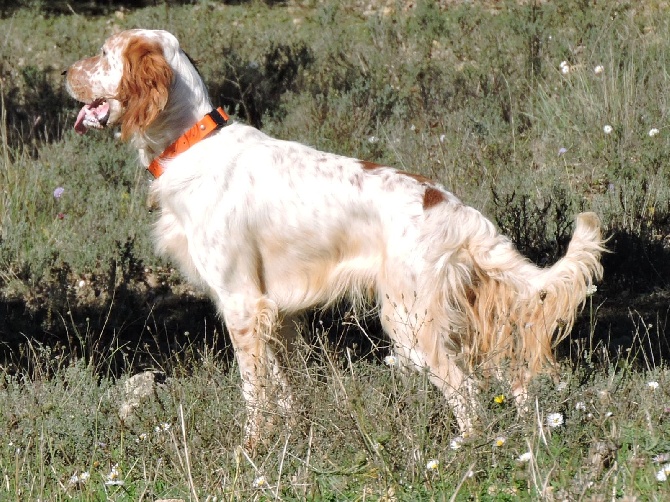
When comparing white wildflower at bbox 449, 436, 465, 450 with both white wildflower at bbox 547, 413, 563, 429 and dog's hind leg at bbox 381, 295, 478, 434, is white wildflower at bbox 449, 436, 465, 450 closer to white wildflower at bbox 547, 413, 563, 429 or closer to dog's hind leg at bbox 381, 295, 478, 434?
white wildflower at bbox 547, 413, 563, 429

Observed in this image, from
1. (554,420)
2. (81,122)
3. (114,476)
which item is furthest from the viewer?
(81,122)

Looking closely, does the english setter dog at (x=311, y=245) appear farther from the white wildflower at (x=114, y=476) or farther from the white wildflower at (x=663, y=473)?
the white wildflower at (x=663, y=473)

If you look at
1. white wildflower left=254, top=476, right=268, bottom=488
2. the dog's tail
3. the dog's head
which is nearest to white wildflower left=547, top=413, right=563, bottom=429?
the dog's tail

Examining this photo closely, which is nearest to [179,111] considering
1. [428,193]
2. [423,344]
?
[428,193]

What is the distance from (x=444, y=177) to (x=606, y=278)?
1.26m

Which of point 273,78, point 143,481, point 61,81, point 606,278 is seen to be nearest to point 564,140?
point 606,278

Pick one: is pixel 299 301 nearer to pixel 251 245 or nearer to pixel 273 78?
pixel 251 245

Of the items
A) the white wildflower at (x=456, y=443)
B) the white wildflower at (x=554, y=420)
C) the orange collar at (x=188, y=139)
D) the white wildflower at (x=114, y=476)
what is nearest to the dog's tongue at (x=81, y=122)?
the orange collar at (x=188, y=139)

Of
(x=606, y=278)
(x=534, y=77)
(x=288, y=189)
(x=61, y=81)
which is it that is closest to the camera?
(x=288, y=189)

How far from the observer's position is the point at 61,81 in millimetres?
8367

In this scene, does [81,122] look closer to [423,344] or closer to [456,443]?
[423,344]

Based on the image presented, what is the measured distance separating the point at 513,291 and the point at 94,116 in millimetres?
1860

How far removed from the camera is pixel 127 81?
3.76 meters

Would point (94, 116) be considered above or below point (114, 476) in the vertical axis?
above
